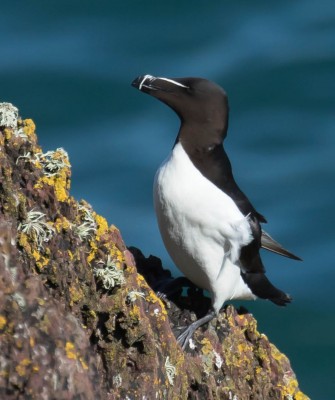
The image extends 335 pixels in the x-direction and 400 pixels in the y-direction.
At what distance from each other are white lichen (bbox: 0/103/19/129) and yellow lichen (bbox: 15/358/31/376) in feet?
4.63

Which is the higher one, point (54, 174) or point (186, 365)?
point (54, 174)

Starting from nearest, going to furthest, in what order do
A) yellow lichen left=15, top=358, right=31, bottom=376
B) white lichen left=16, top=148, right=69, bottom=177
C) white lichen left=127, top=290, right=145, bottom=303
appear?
yellow lichen left=15, top=358, right=31, bottom=376
white lichen left=127, top=290, right=145, bottom=303
white lichen left=16, top=148, right=69, bottom=177

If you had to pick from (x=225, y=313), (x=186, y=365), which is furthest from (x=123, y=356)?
(x=225, y=313)

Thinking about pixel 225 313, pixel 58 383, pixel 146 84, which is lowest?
pixel 58 383

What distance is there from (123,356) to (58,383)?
2.66ft

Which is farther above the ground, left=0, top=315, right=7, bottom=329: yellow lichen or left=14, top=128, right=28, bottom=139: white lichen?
left=14, top=128, right=28, bottom=139: white lichen

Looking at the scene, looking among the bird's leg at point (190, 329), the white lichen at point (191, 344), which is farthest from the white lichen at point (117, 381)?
the white lichen at point (191, 344)

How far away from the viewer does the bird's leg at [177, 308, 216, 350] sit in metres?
6.15

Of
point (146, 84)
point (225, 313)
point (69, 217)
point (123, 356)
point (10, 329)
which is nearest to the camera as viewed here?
point (10, 329)

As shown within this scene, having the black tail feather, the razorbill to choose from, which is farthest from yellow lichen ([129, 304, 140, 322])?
the black tail feather

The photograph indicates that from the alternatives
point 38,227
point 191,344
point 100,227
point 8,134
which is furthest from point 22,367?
point 191,344

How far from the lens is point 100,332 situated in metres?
5.15

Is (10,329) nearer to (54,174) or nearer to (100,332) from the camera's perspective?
(100,332)

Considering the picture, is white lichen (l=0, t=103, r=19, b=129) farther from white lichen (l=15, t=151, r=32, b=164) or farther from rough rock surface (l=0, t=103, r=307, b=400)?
white lichen (l=15, t=151, r=32, b=164)
